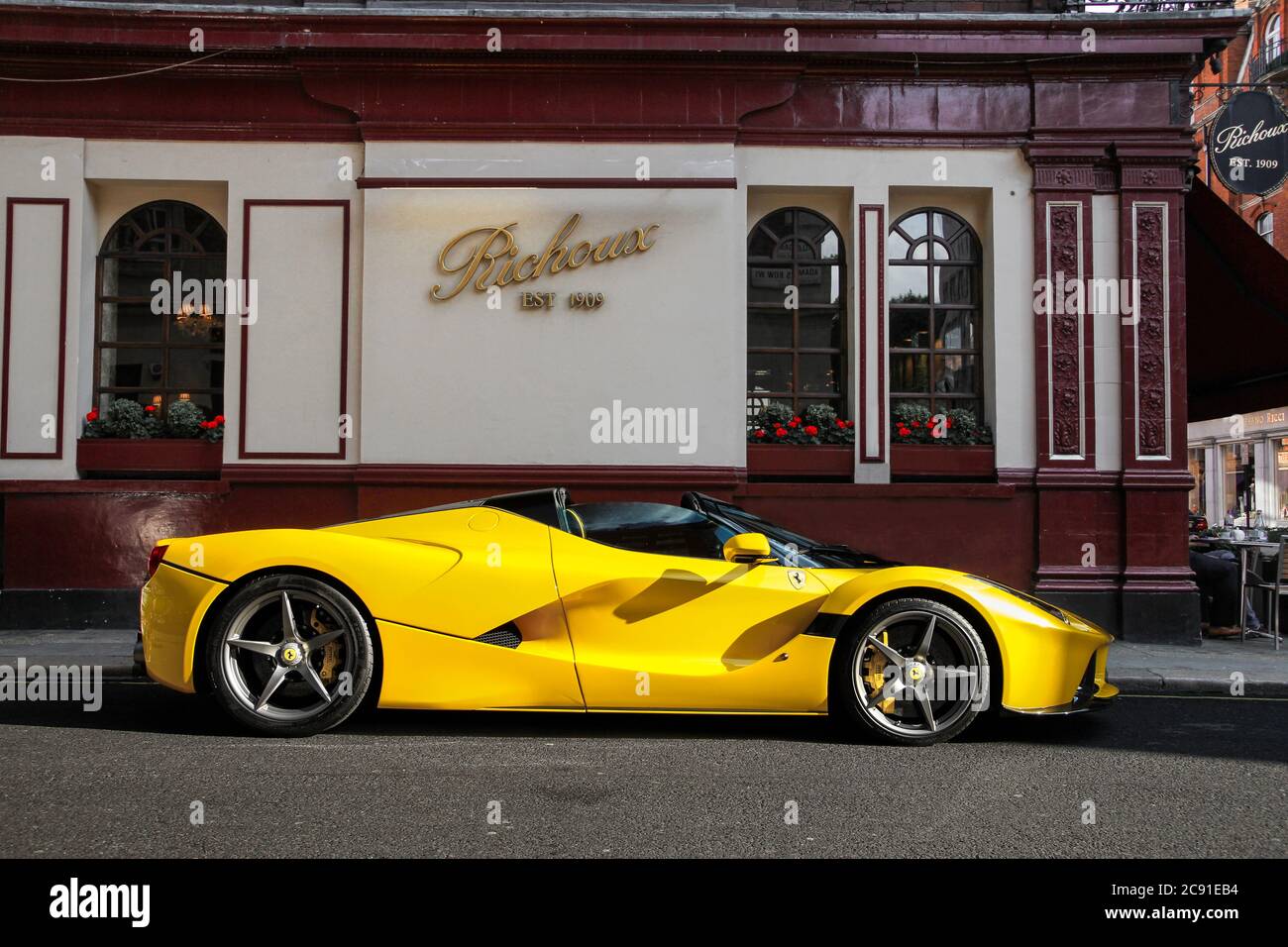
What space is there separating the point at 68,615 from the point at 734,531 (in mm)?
6771

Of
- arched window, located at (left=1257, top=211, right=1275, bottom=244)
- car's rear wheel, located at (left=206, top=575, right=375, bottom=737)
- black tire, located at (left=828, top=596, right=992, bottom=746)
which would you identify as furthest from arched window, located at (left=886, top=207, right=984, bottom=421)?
arched window, located at (left=1257, top=211, right=1275, bottom=244)

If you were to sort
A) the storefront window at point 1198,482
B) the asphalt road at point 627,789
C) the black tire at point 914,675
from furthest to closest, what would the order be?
1. the storefront window at point 1198,482
2. the black tire at point 914,675
3. the asphalt road at point 627,789

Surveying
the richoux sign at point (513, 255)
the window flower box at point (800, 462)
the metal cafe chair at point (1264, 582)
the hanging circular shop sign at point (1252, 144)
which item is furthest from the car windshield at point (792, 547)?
the hanging circular shop sign at point (1252, 144)

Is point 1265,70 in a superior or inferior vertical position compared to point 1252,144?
superior

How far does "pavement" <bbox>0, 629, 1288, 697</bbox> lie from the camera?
21.8ft

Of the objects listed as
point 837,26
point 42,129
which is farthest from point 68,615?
point 837,26

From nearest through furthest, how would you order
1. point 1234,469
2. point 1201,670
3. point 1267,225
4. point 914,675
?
1. point 914,675
2. point 1201,670
3. point 1267,225
4. point 1234,469

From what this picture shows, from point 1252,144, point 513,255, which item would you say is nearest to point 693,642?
point 513,255

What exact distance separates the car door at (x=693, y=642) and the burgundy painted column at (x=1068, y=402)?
526cm

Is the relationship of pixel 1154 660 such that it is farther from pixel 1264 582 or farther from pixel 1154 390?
pixel 1154 390

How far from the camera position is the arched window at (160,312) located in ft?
31.5

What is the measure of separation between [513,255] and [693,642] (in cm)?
550

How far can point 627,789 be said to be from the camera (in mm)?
3953

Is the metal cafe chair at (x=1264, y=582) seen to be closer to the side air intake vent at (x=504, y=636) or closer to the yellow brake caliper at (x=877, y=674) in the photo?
the yellow brake caliper at (x=877, y=674)
